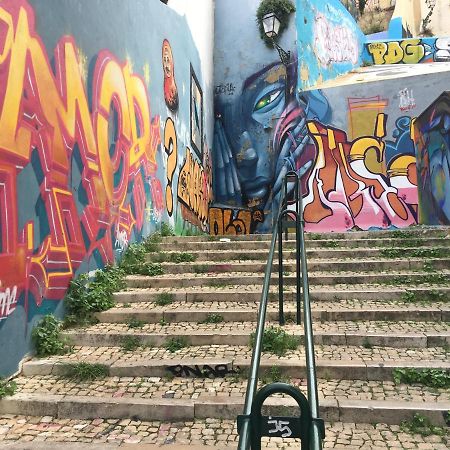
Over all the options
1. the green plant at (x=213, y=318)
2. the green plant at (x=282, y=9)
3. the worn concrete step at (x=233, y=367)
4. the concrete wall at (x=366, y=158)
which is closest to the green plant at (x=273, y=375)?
the worn concrete step at (x=233, y=367)

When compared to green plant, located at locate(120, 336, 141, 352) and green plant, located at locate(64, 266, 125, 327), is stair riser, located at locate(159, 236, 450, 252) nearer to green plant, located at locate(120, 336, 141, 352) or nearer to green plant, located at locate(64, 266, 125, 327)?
green plant, located at locate(64, 266, 125, 327)

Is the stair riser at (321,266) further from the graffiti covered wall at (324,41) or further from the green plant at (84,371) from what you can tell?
the graffiti covered wall at (324,41)

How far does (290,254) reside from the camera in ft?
19.0

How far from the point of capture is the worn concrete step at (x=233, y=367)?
3396 mm

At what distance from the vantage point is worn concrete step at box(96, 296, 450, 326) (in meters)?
4.25

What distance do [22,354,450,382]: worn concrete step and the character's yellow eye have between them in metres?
9.46

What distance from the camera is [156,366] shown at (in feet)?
11.7

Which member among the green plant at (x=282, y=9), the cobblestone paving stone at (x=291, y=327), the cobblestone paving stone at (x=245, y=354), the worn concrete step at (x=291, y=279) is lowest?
the cobblestone paving stone at (x=245, y=354)

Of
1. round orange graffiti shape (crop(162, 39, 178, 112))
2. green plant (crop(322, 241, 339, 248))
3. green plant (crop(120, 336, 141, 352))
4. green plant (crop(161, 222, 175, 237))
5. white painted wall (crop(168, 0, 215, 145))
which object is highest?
white painted wall (crop(168, 0, 215, 145))

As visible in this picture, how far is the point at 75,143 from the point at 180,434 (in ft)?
10.5

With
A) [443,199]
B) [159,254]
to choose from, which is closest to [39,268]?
[159,254]

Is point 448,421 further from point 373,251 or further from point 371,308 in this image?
point 373,251

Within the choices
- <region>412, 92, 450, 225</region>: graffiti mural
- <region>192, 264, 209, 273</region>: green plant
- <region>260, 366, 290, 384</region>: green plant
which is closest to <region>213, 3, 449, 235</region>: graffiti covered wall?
<region>412, 92, 450, 225</region>: graffiti mural

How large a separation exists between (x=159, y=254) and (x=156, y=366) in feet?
8.45
